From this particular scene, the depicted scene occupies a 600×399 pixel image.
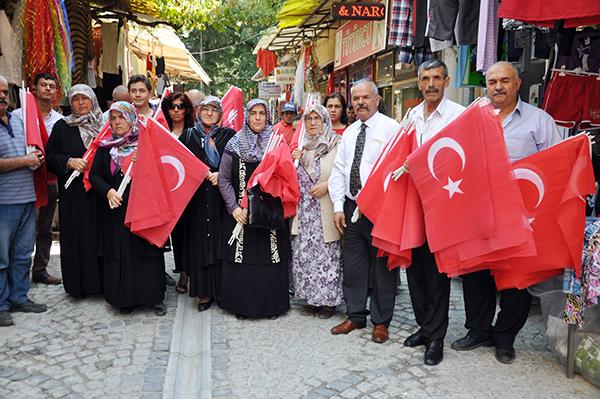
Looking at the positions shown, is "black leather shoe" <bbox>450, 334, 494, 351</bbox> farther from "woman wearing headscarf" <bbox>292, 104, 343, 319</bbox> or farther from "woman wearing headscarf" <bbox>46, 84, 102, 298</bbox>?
"woman wearing headscarf" <bbox>46, 84, 102, 298</bbox>

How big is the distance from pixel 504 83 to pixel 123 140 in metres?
3.19

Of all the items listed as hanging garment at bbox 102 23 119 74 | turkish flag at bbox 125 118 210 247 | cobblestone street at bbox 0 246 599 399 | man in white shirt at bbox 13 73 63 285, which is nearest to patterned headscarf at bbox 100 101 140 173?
turkish flag at bbox 125 118 210 247

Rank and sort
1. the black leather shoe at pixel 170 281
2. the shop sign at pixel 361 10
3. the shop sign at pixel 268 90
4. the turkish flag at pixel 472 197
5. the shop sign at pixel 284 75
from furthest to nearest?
the shop sign at pixel 284 75
the shop sign at pixel 268 90
the shop sign at pixel 361 10
the black leather shoe at pixel 170 281
the turkish flag at pixel 472 197

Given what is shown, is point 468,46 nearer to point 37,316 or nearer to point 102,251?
point 102,251

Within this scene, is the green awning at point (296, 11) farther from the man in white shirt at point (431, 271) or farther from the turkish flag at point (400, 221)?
the turkish flag at point (400, 221)

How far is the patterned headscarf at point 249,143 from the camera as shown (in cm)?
459

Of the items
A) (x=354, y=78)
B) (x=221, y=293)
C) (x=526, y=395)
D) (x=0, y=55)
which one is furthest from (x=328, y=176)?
(x=354, y=78)

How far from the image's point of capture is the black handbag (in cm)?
440

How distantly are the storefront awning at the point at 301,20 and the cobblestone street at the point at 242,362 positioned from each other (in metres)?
6.45

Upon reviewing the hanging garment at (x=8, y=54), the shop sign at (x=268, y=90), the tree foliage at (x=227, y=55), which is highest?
the tree foliage at (x=227, y=55)

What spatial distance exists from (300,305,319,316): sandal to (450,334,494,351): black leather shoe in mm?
1308

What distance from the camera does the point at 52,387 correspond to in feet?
11.4

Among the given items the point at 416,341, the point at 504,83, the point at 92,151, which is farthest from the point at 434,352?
the point at 92,151

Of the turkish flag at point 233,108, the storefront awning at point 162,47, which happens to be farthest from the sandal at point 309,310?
the storefront awning at point 162,47
